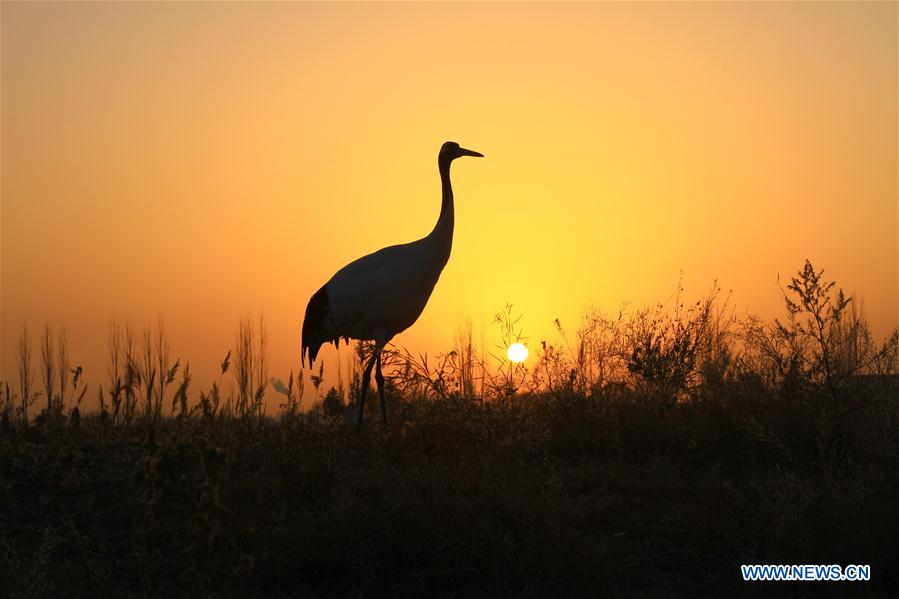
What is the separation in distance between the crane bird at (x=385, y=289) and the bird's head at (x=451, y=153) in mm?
429

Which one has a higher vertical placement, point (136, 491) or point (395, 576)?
point (136, 491)

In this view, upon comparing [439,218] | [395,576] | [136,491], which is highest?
[439,218]

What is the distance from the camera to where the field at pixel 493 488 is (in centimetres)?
442

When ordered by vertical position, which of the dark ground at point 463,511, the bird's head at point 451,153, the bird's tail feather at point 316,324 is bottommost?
the dark ground at point 463,511

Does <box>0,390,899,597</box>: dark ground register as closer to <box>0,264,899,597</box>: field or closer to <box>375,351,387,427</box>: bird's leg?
<box>0,264,899,597</box>: field

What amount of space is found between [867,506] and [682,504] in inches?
37.4

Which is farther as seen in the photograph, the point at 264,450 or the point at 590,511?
the point at 264,450

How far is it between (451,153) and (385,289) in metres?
1.93

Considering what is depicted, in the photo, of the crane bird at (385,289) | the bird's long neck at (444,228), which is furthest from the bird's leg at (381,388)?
→ the bird's long neck at (444,228)

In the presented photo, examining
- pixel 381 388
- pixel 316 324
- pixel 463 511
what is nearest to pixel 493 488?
pixel 463 511

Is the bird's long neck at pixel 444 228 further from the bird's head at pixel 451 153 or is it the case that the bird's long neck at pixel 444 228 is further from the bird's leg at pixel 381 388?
the bird's leg at pixel 381 388

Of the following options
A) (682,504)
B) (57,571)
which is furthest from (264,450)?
(682,504)

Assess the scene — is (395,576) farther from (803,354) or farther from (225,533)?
(803,354)

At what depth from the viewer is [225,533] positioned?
4.61 metres
